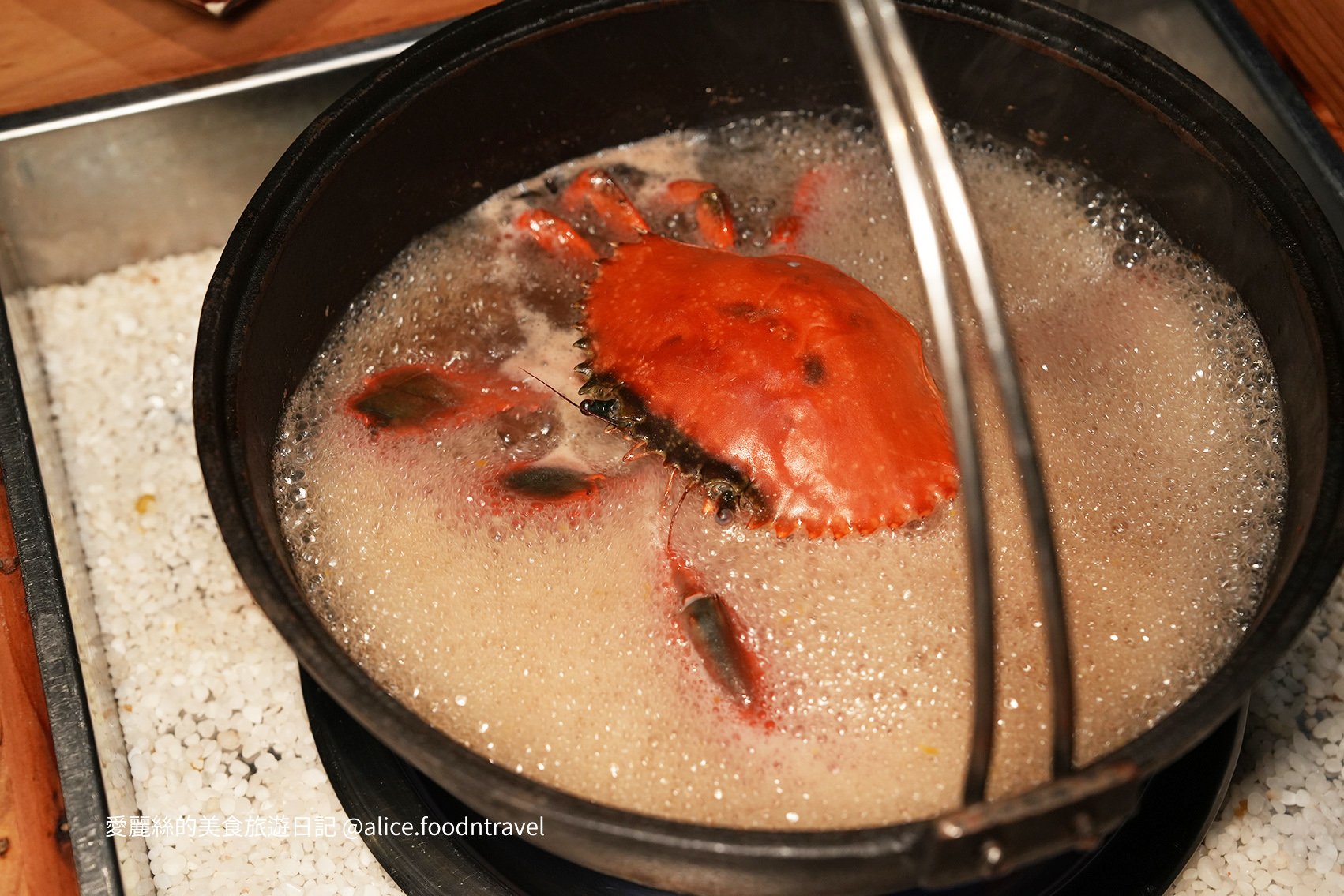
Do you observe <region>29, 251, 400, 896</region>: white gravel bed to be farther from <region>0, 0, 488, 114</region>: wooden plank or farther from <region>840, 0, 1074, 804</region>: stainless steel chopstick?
<region>840, 0, 1074, 804</region>: stainless steel chopstick

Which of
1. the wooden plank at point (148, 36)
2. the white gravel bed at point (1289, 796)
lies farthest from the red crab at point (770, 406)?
the wooden plank at point (148, 36)

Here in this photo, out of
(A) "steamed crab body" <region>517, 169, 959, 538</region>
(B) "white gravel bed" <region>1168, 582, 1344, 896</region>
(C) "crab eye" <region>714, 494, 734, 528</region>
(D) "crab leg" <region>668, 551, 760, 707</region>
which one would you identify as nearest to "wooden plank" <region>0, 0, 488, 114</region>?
(A) "steamed crab body" <region>517, 169, 959, 538</region>

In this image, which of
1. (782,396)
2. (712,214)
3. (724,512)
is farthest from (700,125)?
(724,512)

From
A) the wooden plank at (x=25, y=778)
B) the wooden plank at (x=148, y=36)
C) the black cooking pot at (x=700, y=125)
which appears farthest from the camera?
the wooden plank at (x=148, y=36)

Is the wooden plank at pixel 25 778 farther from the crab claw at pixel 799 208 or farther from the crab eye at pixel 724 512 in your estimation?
the crab claw at pixel 799 208

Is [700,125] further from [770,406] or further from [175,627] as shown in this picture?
[175,627]

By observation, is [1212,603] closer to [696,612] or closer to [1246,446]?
[1246,446]
